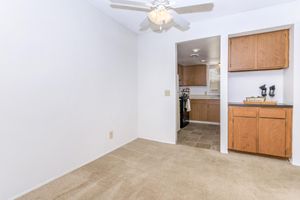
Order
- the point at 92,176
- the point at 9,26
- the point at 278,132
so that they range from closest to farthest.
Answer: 1. the point at 9,26
2. the point at 92,176
3. the point at 278,132

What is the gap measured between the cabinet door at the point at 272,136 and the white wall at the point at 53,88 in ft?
8.48

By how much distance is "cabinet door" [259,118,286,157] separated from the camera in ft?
7.64

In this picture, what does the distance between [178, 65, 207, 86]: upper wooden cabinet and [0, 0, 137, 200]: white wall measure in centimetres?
365

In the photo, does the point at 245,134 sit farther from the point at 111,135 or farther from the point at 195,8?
the point at 111,135

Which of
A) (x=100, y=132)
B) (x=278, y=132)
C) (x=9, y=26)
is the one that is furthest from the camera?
(x=100, y=132)

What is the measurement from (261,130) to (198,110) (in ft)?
9.56

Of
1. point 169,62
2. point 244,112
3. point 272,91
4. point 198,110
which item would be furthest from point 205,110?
point 169,62

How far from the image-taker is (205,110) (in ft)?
17.2

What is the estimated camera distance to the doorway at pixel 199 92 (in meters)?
4.03

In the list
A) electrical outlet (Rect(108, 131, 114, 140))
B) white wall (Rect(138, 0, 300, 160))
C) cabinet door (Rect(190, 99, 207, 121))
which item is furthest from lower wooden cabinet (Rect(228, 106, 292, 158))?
cabinet door (Rect(190, 99, 207, 121))

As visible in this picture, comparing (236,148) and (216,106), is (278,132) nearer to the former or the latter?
(236,148)

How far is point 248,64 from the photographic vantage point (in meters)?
2.64

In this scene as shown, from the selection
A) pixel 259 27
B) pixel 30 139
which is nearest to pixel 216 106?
pixel 259 27

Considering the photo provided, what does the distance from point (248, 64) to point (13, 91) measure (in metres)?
3.38
